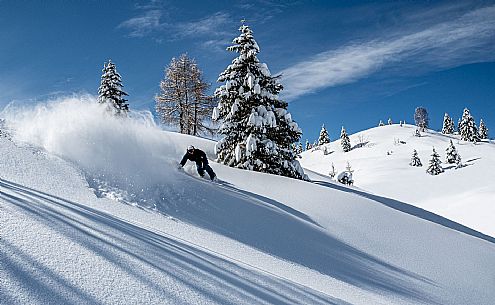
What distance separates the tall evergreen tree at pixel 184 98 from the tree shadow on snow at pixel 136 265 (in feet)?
88.8

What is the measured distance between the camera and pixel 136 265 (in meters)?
4.41

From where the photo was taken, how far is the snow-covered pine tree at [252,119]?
17.7 meters

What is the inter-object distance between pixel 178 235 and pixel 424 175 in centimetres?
7547

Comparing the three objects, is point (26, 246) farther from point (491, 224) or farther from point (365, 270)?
point (491, 224)

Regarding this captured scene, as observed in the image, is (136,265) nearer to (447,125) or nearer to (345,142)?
(345,142)

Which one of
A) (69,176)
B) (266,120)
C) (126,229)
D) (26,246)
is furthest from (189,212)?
(266,120)

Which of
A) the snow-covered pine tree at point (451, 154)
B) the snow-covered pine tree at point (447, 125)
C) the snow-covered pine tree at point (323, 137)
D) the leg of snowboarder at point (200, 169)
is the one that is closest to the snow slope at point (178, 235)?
the leg of snowboarder at point (200, 169)

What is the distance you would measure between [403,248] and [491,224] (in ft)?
105

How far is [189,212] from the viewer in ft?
30.0

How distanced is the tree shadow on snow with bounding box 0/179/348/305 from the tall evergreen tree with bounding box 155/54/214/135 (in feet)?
88.8

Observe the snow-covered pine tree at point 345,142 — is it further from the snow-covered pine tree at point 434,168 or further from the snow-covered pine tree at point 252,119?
the snow-covered pine tree at point 252,119

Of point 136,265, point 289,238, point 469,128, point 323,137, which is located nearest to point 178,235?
point 136,265

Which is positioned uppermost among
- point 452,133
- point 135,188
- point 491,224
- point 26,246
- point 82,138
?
point 452,133

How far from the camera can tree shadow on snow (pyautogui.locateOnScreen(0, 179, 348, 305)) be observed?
3.62 meters
